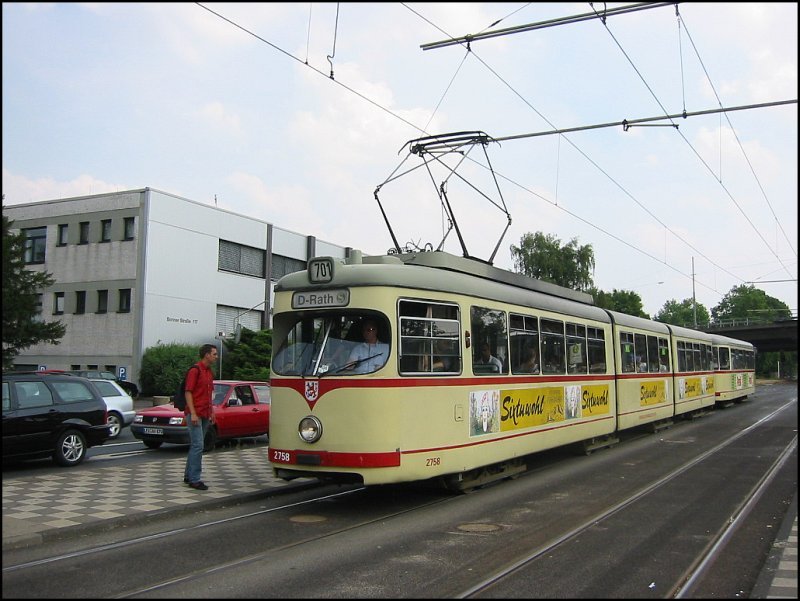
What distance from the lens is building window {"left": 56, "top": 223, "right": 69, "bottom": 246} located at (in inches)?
1494

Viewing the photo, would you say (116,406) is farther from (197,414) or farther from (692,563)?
(692,563)

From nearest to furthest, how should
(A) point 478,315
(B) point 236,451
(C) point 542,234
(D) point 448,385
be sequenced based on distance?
(D) point 448,385
(A) point 478,315
(B) point 236,451
(C) point 542,234

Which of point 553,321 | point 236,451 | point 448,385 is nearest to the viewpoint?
point 448,385

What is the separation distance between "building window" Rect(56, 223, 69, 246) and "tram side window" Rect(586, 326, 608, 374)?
31870mm

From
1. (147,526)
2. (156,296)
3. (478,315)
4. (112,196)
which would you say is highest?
(112,196)

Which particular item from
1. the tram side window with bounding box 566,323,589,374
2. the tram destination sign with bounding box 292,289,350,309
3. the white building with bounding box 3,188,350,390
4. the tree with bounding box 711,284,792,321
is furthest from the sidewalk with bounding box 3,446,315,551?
the tree with bounding box 711,284,792,321

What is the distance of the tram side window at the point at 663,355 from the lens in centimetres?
1956

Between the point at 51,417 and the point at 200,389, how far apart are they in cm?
401

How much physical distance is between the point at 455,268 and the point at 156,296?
28.2 m

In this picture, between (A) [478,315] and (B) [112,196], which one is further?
(B) [112,196]

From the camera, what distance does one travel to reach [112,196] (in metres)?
35.6

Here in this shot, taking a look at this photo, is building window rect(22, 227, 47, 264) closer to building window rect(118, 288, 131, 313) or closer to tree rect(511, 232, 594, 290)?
building window rect(118, 288, 131, 313)

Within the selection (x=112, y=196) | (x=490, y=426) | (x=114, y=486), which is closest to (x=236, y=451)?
(x=114, y=486)

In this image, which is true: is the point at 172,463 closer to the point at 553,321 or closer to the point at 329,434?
the point at 329,434
